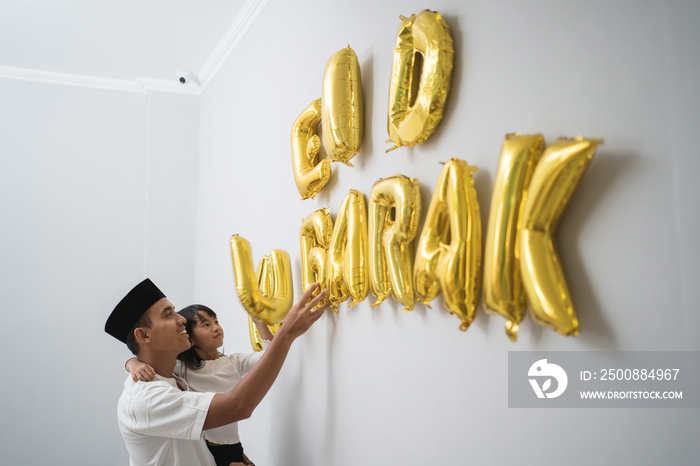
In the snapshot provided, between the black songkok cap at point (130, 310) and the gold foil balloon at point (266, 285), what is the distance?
0.94 ft

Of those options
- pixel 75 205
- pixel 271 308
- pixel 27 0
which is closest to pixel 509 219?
pixel 271 308

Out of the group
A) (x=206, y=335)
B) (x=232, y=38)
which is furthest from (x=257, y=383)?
(x=232, y=38)

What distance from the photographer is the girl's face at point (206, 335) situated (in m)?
1.87

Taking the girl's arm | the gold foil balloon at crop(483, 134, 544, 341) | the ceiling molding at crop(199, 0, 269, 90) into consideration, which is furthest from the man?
the ceiling molding at crop(199, 0, 269, 90)

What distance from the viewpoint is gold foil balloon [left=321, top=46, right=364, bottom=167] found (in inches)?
55.9

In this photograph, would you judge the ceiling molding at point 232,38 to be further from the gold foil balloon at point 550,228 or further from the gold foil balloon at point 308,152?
the gold foil balloon at point 550,228

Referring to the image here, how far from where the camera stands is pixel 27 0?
232cm

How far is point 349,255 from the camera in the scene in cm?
137

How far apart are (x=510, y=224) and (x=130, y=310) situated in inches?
49.2

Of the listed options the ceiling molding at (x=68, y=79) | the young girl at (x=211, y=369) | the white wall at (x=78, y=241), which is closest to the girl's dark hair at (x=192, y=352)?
the young girl at (x=211, y=369)

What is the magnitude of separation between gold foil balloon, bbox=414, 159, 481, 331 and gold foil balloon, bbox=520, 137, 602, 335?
0.14 meters

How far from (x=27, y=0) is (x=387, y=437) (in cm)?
236

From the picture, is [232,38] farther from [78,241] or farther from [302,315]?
[302,315]

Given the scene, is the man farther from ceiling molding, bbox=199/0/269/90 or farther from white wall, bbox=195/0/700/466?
ceiling molding, bbox=199/0/269/90
